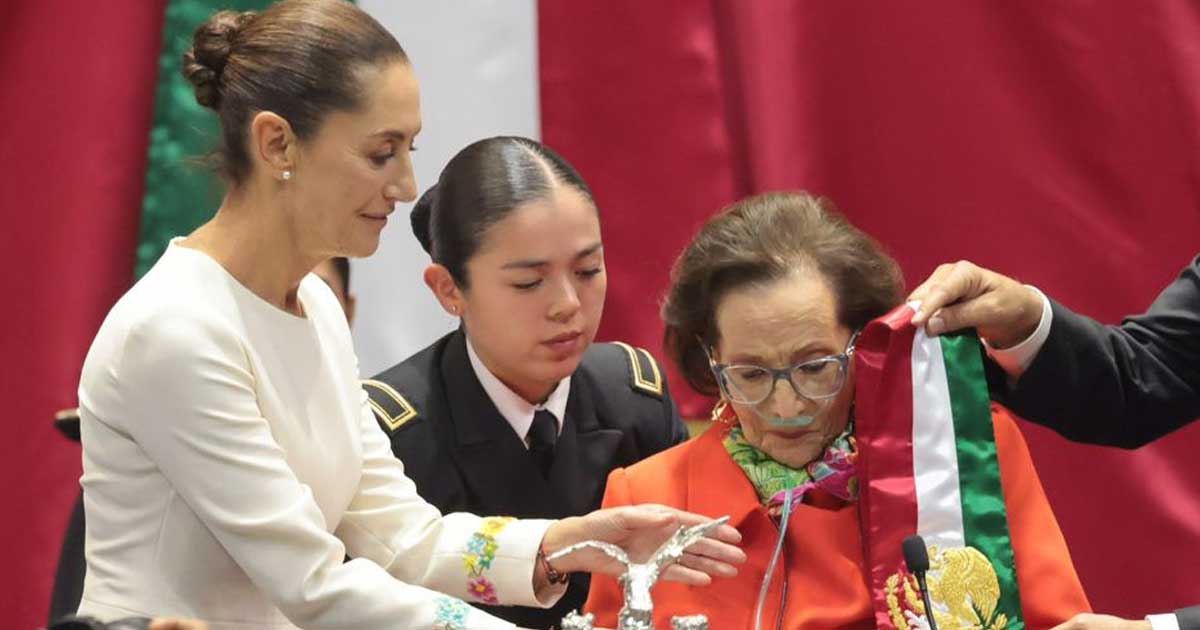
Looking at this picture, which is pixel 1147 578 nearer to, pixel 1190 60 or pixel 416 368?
pixel 1190 60

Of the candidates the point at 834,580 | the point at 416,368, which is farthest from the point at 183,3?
the point at 834,580

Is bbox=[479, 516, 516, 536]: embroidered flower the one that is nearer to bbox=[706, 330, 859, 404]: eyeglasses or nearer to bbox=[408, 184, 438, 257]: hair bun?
bbox=[706, 330, 859, 404]: eyeglasses

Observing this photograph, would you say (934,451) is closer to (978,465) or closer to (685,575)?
(978,465)

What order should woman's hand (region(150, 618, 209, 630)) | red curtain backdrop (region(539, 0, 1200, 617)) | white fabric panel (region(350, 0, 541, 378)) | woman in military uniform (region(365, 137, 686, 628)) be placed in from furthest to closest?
white fabric panel (region(350, 0, 541, 378))
red curtain backdrop (region(539, 0, 1200, 617))
woman in military uniform (region(365, 137, 686, 628))
woman's hand (region(150, 618, 209, 630))

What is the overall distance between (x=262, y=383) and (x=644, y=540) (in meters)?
0.46

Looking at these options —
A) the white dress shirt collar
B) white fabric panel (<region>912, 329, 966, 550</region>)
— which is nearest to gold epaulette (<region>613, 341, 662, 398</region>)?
the white dress shirt collar

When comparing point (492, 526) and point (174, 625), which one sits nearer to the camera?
point (174, 625)

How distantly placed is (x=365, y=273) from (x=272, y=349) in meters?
1.34

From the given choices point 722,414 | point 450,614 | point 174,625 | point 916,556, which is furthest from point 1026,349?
point 174,625

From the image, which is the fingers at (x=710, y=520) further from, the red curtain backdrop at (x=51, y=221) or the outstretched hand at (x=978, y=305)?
the red curtain backdrop at (x=51, y=221)

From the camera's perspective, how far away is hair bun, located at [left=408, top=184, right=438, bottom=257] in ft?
7.85

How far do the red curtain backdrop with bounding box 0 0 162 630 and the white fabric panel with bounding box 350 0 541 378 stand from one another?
1.59 ft

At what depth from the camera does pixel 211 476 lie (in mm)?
1715

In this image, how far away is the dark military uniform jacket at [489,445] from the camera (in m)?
2.31
